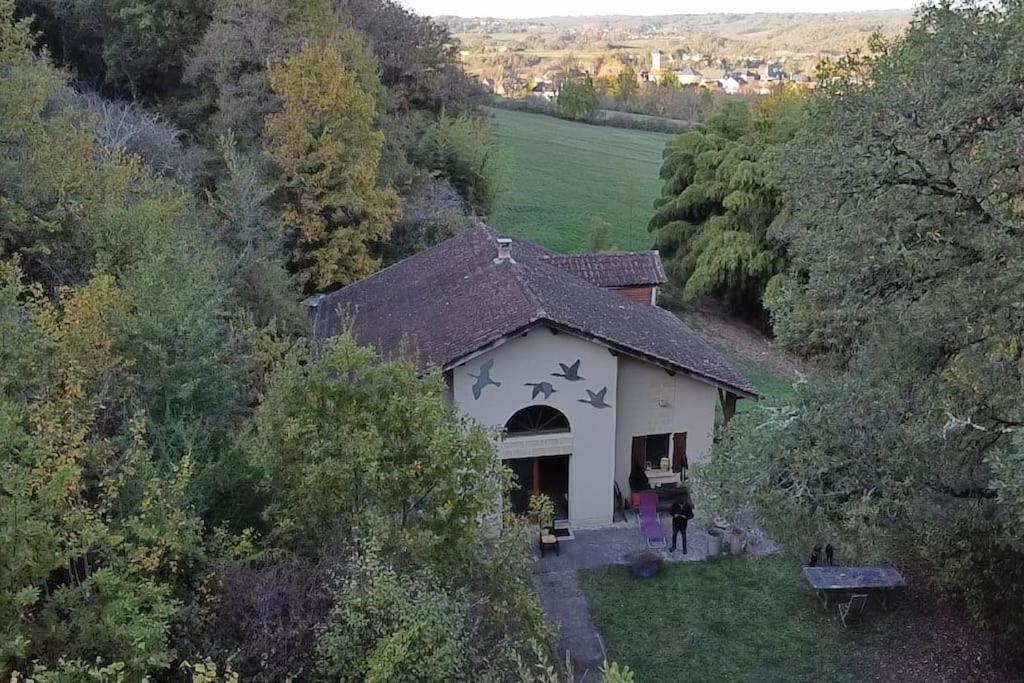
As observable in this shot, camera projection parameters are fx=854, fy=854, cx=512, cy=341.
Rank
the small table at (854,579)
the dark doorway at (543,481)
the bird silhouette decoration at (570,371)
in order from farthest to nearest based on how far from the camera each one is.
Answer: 1. the dark doorway at (543,481)
2. the bird silhouette decoration at (570,371)
3. the small table at (854,579)

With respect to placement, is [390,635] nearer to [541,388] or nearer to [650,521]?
[541,388]

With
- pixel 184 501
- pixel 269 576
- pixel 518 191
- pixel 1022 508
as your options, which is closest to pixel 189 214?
pixel 184 501

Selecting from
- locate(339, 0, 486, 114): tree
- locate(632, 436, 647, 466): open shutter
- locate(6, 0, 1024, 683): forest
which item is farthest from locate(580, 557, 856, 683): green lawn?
locate(339, 0, 486, 114): tree

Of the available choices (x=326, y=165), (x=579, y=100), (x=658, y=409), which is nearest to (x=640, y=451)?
(x=658, y=409)

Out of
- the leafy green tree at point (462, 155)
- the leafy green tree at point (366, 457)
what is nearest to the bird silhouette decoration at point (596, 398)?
the leafy green tree at point (366, 457)

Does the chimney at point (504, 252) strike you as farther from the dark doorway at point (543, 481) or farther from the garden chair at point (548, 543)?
the garden chair at point (548, 543)
